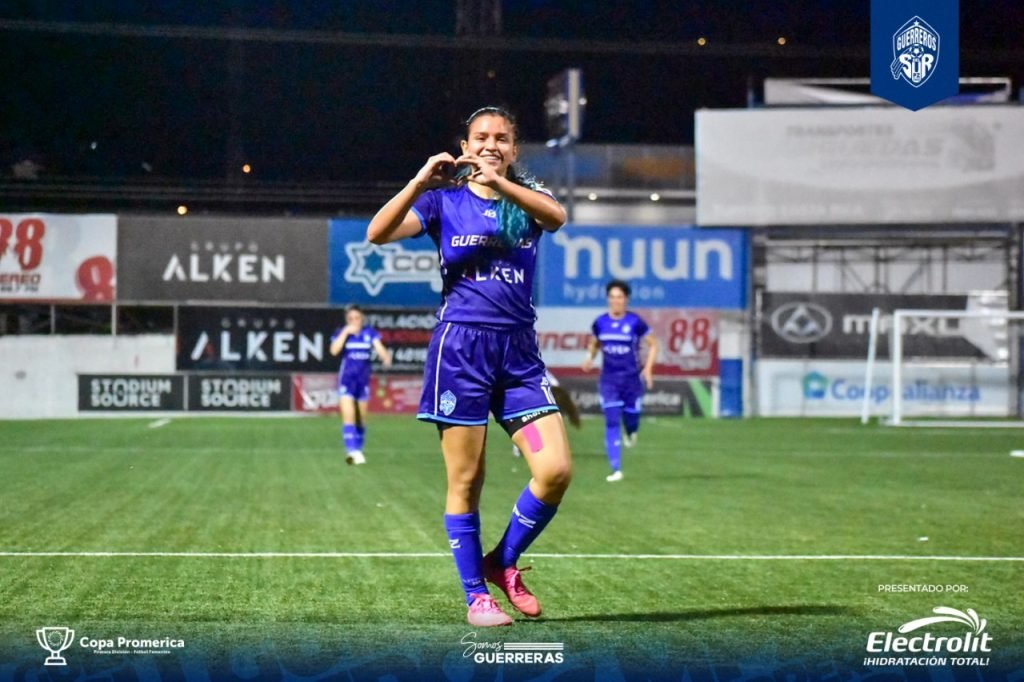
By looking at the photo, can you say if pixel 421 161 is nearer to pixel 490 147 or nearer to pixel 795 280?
pixel 795 280

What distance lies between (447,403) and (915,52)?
221 inches

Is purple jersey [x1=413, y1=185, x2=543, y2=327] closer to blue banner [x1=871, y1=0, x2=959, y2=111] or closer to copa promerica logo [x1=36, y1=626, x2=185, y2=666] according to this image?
copa promerica logo [x1=36, y1=626, x2=185, y2=666]

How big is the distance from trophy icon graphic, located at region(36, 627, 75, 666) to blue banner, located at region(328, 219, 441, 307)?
1035 inches

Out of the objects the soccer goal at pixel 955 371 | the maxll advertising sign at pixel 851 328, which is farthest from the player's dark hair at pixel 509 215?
the soccer goal at pixel 955 371

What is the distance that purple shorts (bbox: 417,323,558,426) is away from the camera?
6.16 meters

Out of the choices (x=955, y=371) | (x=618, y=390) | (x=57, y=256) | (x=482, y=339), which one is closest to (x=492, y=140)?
(x=482, y=339)

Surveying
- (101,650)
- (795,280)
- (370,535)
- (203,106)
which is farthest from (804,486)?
(203,106)

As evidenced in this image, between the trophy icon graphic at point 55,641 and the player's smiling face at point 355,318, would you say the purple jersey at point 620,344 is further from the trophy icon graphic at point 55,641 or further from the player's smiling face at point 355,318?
the trophy icon graphic at point 55,641

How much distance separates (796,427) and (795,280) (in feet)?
26.7

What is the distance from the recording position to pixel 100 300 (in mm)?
31531

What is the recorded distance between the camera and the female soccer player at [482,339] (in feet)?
20.2

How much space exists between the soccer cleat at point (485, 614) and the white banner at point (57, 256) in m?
26.7

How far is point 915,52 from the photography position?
34.0 feet

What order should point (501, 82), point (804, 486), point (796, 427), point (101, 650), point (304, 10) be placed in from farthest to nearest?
point (501, 82)
point (304, 10)
point (796, 427)
point (804, 486)
point (101, 650)
